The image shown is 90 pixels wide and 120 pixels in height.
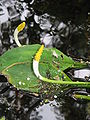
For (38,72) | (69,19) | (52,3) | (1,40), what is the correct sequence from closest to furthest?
(38,72) < (1,40) < (69,19) < (52,3)

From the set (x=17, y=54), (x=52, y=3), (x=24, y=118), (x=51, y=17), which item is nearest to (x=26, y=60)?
(x=17, y=54)

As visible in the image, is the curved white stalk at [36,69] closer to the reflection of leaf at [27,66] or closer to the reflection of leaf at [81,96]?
the reflection of leaf at [27,66]

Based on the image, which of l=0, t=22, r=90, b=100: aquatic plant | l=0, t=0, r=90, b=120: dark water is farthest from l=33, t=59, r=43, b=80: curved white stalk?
l=0, t=0, r=90, b=120: dark water

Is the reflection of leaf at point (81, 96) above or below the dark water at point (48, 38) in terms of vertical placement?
below

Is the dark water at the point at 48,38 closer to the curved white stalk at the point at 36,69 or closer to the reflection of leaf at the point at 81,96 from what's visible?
the reflection of leaf at the point at 81,96

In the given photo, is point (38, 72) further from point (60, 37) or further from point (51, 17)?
point (51, 17)

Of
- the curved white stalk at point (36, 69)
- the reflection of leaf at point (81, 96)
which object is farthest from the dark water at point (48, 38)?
the curved white stalk at point (36, 69)

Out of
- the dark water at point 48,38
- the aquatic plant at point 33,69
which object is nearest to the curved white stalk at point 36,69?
the aquatic plant at point 33,69
